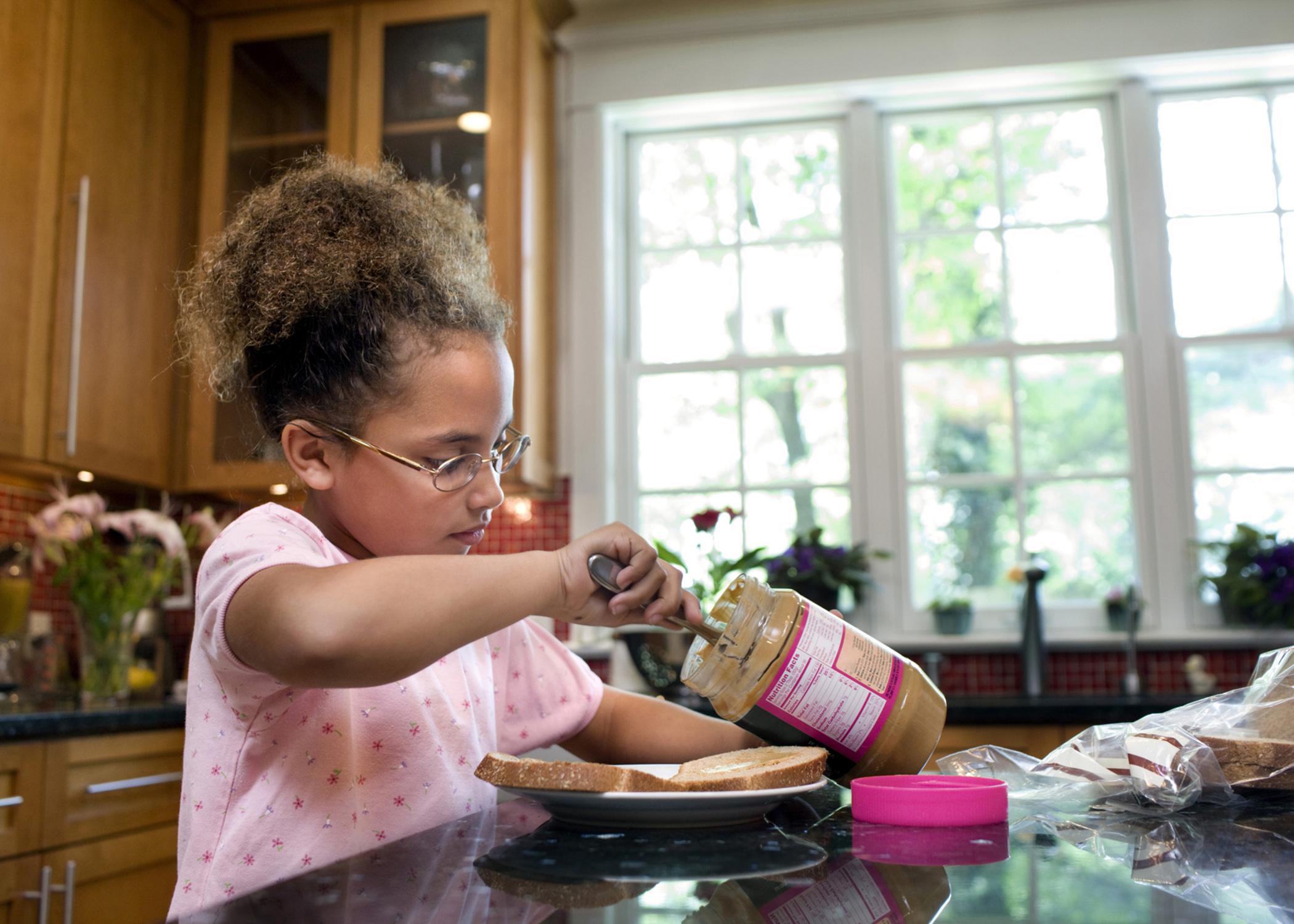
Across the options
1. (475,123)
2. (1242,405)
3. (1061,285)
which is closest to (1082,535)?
(1242,405)

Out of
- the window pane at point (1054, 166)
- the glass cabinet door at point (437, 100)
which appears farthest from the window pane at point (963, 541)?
the glass cabinet door at point (437, 100)

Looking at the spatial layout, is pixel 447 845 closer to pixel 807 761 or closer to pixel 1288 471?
pixel 807 761

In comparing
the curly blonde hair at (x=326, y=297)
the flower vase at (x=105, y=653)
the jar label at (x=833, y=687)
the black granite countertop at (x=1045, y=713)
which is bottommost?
the black granite countertop at (x=1045, y=713)

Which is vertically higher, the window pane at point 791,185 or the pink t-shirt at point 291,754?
the window pane at point 791,185

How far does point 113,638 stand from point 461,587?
1925 millimetres

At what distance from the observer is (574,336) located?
2.91 meters

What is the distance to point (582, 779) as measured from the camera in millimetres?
653

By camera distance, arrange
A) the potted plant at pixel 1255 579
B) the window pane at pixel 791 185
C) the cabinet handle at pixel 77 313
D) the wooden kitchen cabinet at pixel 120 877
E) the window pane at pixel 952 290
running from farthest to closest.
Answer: the window pane at pixel 791 185, the window pane at pixel 952 290, the potted plant at pixel 1255 579, the cabinet handle at pixel 77 313, the wooden kitchen cabinet at pixel 120 877

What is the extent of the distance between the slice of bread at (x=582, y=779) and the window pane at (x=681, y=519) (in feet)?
6.91

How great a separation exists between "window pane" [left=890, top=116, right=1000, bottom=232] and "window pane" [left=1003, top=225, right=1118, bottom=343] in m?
0.13

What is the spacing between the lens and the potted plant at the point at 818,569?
8.30 ft

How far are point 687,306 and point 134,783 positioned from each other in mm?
1735

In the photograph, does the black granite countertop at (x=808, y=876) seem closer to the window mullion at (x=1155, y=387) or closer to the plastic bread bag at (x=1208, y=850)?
the plastic bread bag at (x=1208, y=850)

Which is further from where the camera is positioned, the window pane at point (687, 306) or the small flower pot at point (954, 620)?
the window pane at point (687, 306)
